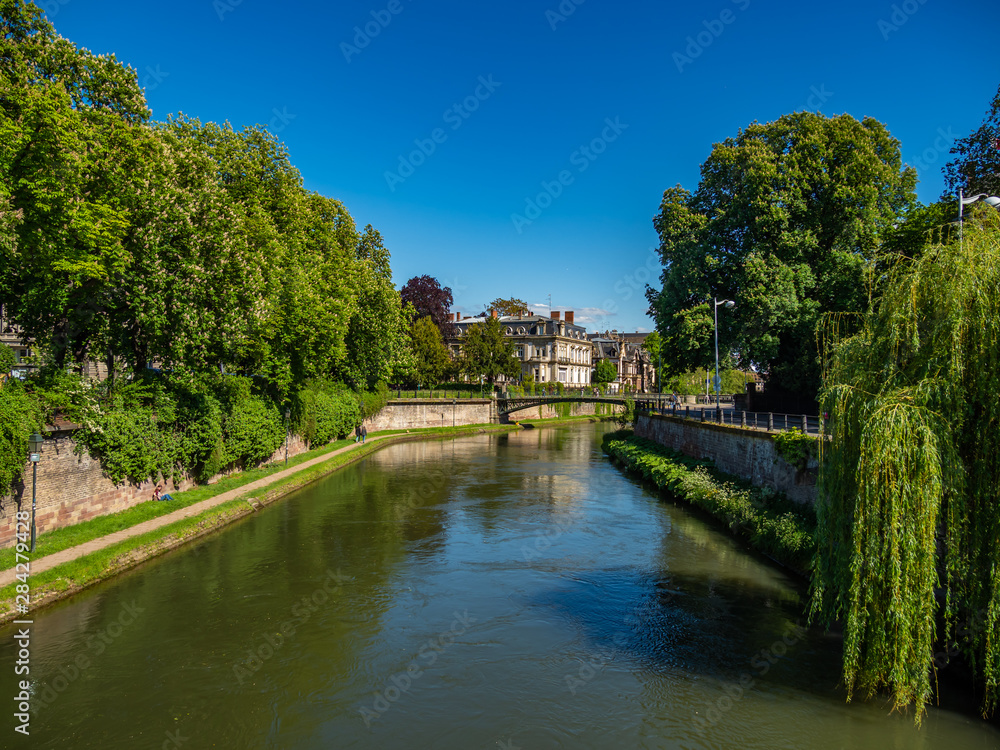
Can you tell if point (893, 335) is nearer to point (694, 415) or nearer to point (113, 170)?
point (113, 170)

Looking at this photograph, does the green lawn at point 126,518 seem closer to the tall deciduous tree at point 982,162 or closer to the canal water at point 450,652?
the canal water at point 450,652

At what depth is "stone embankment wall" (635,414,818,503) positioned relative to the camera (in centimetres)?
2214

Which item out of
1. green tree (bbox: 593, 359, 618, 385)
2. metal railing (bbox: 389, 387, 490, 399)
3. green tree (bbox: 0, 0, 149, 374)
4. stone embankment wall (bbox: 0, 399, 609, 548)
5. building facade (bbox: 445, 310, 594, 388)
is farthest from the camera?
green tree (bbox: 593, 359, 618, 385)

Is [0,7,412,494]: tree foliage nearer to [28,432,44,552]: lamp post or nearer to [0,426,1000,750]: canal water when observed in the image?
[28,432,44,552]: lamp post

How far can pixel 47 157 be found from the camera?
18609 mm

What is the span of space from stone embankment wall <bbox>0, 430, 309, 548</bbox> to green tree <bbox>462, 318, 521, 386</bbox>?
198ft

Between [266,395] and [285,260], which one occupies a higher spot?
[285,260]

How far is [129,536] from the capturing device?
64.7ft

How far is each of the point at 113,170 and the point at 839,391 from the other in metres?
22.3

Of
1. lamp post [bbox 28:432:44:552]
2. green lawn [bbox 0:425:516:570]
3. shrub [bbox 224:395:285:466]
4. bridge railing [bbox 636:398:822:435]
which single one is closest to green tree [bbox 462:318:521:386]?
bridge railing [bbox 636:398:822:435]

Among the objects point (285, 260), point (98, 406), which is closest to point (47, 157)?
point (98, 406)

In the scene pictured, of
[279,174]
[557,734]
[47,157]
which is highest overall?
[279,174]

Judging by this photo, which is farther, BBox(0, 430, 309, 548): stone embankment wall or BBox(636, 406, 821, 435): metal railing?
BBox(636, 406, 821, 435): metal railing

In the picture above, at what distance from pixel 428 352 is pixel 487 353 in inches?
418
